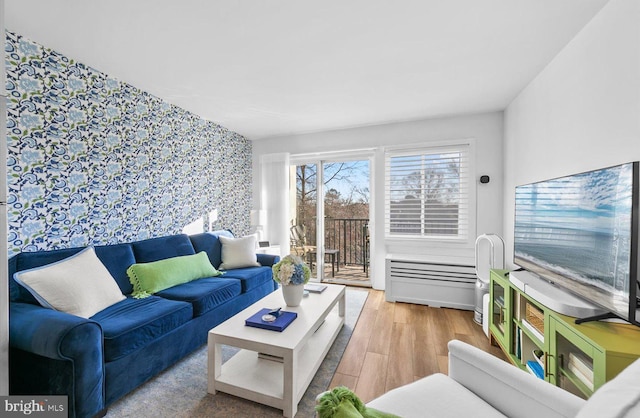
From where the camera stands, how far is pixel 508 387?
1.02 metres

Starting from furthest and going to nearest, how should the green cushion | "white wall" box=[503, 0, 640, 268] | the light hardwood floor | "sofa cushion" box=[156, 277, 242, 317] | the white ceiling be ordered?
"sofa cushion" box=[156, 277, 242, 317], the light hardwood floor, the white ceiling, "white wall" box=[503, 0, 640, 268], the green cushion

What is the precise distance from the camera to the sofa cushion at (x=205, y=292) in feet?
7.24

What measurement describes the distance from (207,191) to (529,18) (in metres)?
3.66

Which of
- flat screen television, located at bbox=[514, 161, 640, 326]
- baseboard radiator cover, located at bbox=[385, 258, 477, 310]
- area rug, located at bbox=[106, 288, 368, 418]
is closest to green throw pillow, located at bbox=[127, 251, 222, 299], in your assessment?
area rug, located at bbox=[106, 288, 368, 418]

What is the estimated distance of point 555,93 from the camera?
218 cm

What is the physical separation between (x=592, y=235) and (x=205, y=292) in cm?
263

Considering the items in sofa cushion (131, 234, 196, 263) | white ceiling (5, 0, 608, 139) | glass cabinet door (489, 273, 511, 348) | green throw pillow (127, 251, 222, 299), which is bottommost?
glass cabinet door (489, 273, 511, 348)

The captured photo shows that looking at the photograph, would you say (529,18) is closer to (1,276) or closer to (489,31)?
(489,31)

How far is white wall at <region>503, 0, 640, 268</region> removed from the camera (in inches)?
57.6

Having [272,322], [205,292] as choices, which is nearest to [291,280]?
[272,322]

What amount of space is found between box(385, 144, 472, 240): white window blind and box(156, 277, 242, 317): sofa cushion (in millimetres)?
2300
